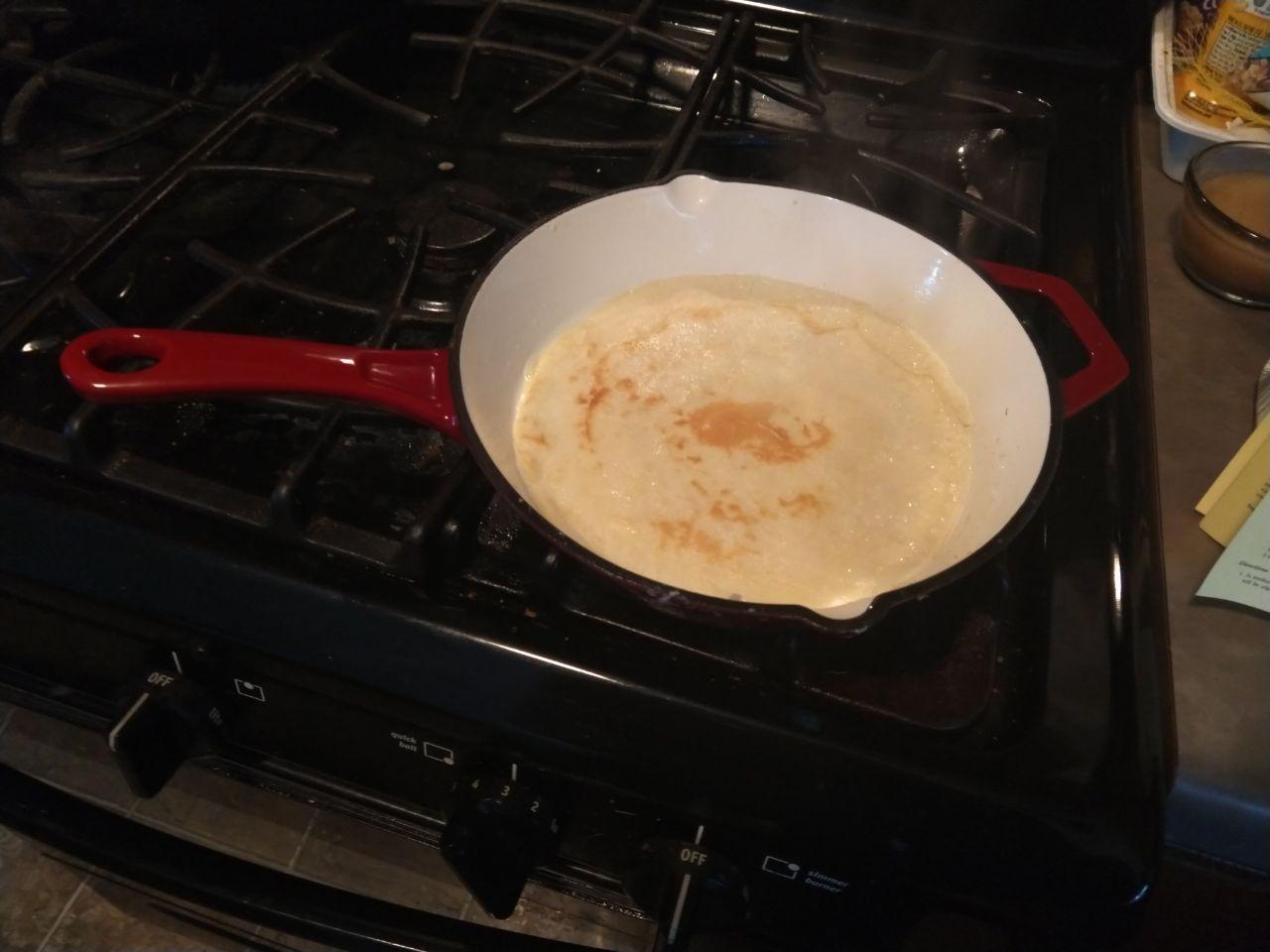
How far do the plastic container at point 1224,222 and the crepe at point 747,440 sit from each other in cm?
24

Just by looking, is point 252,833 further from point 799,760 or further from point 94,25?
point 94,25

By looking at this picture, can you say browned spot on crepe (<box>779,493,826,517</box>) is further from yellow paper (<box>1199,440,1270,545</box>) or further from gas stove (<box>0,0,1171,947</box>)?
→ yellow paper (<box>1199,440,1270,545</box>)

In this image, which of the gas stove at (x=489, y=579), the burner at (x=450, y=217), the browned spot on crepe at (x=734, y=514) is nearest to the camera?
the gas stove at (x=489, y=579)

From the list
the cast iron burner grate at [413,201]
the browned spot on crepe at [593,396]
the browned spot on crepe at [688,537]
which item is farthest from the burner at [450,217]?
the browned spot on crepe at [688,537]

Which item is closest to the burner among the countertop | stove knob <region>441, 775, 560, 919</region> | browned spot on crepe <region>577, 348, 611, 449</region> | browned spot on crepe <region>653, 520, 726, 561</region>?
browned spot on crepe <region>577, 348, 611, 449</region>

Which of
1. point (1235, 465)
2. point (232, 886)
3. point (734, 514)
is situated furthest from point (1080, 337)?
point (232, 886)

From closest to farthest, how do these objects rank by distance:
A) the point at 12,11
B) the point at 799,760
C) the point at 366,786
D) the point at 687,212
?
1. the point at 799,760
2. the point at 366,786
3. the point at 687,212
4. the point at 12,11

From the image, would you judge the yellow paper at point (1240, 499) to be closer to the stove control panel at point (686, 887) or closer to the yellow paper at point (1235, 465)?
the yellow paper at point (1235, 465)

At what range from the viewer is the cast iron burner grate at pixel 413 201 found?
47 cm

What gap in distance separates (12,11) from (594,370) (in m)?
0.60

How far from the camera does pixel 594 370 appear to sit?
2.00ft

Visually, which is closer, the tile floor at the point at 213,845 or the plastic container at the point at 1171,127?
the tile floor at the point at 213,845

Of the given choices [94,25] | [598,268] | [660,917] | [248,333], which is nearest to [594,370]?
[598,268]

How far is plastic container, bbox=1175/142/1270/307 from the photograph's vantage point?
661 mm
